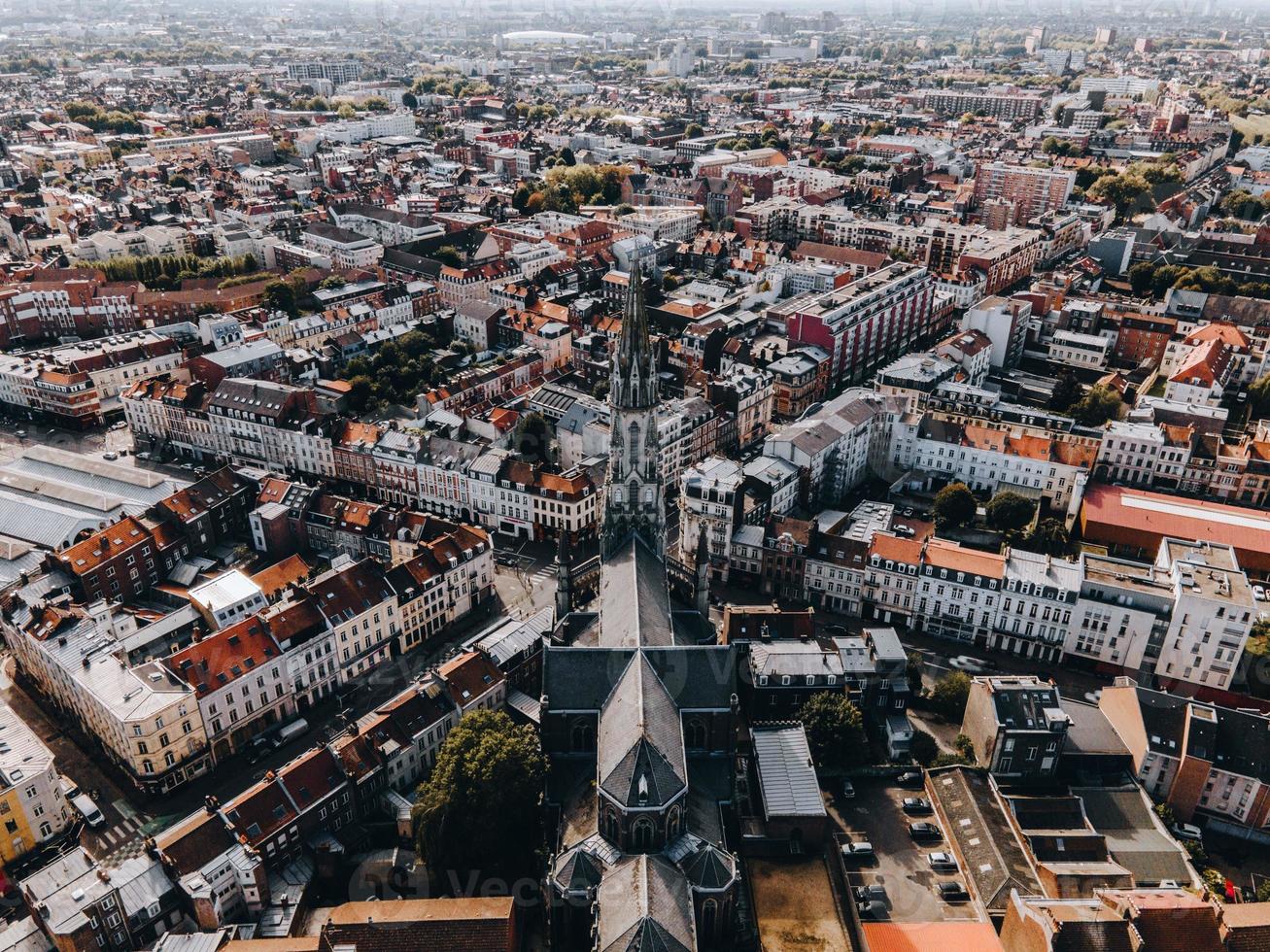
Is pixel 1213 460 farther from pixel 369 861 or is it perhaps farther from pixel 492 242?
pixel 492 242

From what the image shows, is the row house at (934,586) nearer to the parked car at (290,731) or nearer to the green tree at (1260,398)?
the parked car at (290,731)

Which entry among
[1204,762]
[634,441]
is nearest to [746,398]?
[634,441]

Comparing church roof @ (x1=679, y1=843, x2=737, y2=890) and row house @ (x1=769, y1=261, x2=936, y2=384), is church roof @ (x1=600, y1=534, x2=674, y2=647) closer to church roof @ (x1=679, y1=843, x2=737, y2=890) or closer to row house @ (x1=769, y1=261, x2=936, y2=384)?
church roof @ (x1=679, y1=843, x2=737, y2=890)

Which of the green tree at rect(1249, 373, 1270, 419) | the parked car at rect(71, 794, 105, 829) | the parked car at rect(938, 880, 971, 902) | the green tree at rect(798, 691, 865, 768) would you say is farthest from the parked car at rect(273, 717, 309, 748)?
the green tree at rect(1249, 373, 1270, 419)

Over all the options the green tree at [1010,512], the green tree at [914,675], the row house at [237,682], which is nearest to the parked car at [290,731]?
the row house at [237,682]

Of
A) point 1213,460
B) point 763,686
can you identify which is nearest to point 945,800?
point 763,686

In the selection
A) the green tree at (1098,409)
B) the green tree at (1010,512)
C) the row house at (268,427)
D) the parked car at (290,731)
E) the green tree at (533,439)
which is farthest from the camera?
the green tree at (1098,409)

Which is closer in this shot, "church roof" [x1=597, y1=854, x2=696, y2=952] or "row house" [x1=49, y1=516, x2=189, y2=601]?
"church roof" [x1=597, y1=854, x2=696, y2=952]

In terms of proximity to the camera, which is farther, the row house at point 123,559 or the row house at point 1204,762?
the row house at point 123,559
